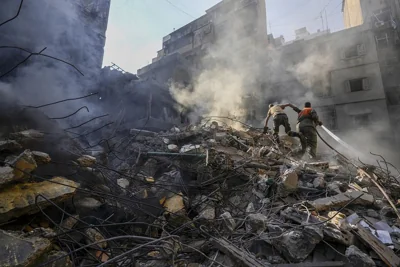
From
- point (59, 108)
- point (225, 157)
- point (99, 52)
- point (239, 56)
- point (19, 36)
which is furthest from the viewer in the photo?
point (239, 56)

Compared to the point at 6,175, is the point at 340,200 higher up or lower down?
lower down

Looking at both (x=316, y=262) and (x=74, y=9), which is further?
(x=74, y=9)

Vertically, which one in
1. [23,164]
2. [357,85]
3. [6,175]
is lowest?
[6,175]

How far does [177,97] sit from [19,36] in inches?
368

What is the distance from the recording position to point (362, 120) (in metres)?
17.1

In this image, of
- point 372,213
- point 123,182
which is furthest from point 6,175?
point 372,213

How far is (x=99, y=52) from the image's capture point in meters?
15.2

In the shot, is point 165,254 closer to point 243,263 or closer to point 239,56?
point 243,263

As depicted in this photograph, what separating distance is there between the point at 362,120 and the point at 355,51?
231 inches

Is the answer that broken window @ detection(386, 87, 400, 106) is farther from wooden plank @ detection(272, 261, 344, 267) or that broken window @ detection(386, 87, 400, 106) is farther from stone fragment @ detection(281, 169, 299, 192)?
wooden plank @ detection(272, 261, 344, 267)

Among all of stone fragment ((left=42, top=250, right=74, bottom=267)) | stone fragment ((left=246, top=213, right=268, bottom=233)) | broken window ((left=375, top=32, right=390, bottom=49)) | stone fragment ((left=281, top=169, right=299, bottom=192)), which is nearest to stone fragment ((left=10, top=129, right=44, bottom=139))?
stone fragment ((left=42, top=250, right=74, bottom=267))

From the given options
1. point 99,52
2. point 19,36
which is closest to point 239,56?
point 99,52

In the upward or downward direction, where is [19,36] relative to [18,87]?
upward

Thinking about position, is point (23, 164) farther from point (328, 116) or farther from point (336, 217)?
point (328, 116)
